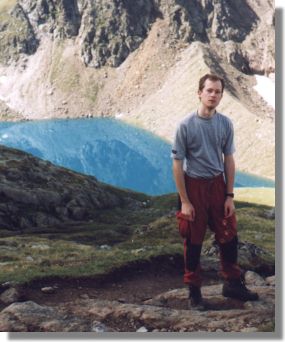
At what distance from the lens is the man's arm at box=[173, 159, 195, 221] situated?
34.6ft

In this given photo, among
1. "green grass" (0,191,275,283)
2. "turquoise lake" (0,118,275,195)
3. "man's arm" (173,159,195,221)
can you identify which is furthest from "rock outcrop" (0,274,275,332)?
"turquoise lake" (0,118,275,195)

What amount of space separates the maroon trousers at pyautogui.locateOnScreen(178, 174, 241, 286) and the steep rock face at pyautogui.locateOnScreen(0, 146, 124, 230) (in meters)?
22.8

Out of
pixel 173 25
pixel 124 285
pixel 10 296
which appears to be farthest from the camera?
pixel 173 25

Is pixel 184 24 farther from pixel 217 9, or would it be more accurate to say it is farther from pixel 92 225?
pixel 92 225

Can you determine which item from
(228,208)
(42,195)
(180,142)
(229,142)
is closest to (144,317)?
(228,208)

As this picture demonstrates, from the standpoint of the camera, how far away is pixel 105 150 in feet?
410

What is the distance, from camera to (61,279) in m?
14.3

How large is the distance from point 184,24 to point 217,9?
13.6 m

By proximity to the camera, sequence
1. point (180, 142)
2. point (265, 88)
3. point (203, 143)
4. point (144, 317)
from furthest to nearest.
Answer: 1. point (265, 88)
2. point (144, 317)
3. point (203, 143)
4. point (180, 142)

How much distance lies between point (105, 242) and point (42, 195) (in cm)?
874

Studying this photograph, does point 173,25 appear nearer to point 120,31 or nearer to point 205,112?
point 120,31

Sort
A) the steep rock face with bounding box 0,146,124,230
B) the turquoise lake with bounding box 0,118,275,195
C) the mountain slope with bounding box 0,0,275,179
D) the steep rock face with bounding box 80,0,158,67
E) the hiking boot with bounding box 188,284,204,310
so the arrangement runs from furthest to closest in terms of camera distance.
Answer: the steep rock face with bounding box 80,0,158,67
the mountain slope with bounding box 0,0,275,179
the turquoise lake with bounding box 0,118,275,195
the steep rock face with bounding box 0,146,124,230
the hiking boot with bounding box 188,284,204,310

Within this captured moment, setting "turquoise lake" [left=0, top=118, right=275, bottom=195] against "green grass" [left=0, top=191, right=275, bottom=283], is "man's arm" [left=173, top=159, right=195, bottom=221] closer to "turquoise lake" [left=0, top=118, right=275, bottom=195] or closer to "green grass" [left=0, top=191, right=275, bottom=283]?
"green grass" [left=0, top=191, right=275, bottom=283]

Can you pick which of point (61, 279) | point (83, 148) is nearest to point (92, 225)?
point (61, 279)
